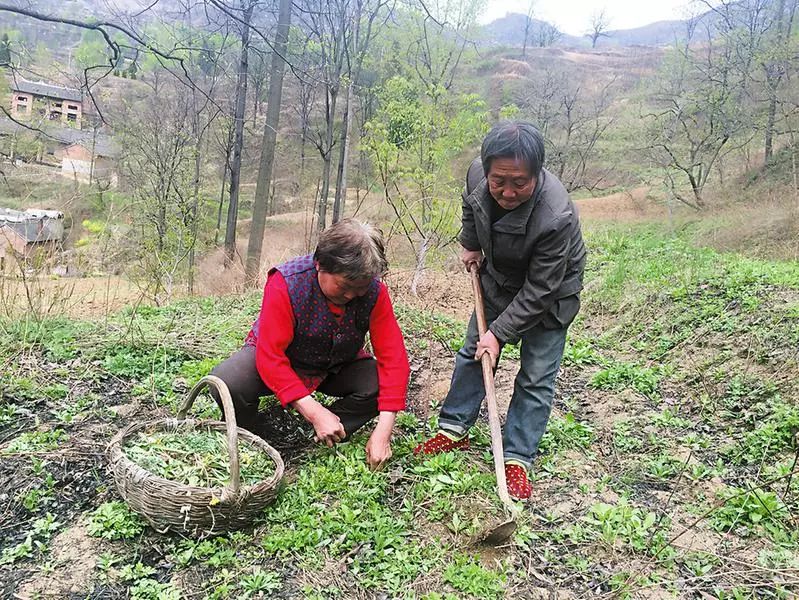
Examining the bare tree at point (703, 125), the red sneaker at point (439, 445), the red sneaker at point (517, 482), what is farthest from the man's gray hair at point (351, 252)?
the bare tree at point (703, 125)

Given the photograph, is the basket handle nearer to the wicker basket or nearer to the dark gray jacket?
the wicker basket

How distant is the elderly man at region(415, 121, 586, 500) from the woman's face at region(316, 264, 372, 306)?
635 mm

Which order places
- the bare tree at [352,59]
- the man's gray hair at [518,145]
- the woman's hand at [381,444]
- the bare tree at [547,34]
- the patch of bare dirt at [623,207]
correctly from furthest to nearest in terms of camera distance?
the bare tree at [547,34]
the patch of bare dirt at [623,207]
the bare tree at [352,59]
the woman's hand at [381,444]
the man's gray hair at [518,145]

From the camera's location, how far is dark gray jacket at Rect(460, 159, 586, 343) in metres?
2.39

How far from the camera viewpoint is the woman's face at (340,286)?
2.29 m

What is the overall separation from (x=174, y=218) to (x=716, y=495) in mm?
14725

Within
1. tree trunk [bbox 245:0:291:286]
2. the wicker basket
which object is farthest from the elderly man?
tree trunk [bbox 245:0:291:286]

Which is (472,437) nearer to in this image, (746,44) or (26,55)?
(26,55)

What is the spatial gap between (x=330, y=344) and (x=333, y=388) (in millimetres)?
342

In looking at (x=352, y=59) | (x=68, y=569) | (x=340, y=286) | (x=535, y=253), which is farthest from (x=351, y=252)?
(x=352, y=59)

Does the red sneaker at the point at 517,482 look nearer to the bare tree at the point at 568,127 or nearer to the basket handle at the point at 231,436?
the basket handle at the point at 231,436

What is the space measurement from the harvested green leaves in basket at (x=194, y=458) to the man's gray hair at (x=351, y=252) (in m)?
0.85

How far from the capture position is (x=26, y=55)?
5371 mm

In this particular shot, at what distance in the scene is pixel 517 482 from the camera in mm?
2561
